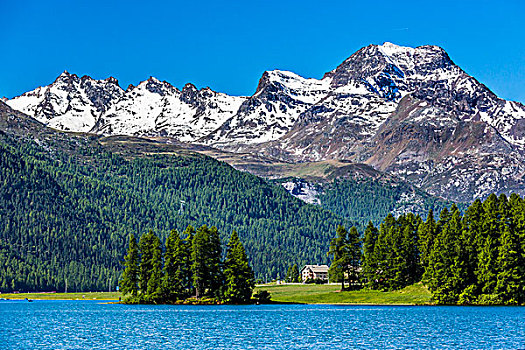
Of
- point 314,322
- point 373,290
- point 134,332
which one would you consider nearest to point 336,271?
point 373,290

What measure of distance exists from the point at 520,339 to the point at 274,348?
1137 inches

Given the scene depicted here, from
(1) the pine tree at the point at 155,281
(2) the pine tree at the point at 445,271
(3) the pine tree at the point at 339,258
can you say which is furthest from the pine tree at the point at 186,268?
(2) the pine tree at the point at 445,271

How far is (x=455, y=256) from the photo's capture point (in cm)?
15575

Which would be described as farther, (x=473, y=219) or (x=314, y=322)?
(x=473, y=219)

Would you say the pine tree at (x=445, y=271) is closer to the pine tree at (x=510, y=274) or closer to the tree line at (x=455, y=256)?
the tree line at (x=455, y=256)

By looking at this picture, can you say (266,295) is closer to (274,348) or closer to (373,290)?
(373,290)

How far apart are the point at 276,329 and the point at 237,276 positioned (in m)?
56.9

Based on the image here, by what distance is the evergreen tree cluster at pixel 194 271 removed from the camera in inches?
6590

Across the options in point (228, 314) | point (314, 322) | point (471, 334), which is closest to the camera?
point (471, 334)

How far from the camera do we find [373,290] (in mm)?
185125

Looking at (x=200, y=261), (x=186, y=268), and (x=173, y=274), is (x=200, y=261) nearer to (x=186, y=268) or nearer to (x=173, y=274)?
(x=186, y=268)

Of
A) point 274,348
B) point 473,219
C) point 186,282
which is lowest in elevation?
point 274,348

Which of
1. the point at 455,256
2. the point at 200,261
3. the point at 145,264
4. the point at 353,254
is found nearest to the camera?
the point at 455,256

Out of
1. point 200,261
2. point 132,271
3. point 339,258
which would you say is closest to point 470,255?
point 339,258
